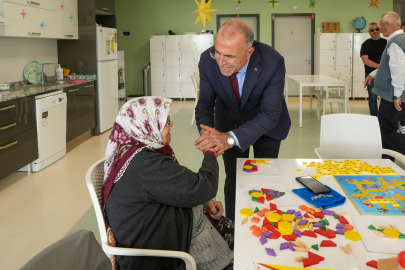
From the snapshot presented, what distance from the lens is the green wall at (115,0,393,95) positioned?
1030cm

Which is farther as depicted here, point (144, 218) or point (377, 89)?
point (377, 89)

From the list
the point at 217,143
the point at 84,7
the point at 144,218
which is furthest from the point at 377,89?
the point at 84,7

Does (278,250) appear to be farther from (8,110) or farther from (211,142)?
(8,110)

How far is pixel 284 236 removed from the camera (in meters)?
1.35

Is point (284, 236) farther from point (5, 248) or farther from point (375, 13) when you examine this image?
point (375, 13)

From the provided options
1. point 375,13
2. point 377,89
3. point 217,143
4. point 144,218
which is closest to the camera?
point 144,218

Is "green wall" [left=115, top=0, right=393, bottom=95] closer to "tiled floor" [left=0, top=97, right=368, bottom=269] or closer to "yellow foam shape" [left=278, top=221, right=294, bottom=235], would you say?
"tiled floor" [left=0, top=97, right=368, bottom=269]

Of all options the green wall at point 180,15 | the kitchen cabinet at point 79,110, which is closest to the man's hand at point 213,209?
the kitchen cabinet at point 79,110

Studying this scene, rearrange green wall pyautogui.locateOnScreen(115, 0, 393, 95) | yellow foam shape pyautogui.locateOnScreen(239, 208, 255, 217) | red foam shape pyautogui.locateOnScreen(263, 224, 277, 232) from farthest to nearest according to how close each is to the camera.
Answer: green wall pyautogui.locateOnScreen(115, 0, 393, 95), yellow foam shape pyautogui.locateOnScreen(239, 208, 255, 217), red foam shape pyautogui.locateOnScreen(263, 224, 277, 232)

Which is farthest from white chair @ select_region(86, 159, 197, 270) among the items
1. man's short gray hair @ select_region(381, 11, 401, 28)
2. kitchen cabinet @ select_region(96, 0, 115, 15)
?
kitchen cabinet @ select_region(96, 0, 115, 15)

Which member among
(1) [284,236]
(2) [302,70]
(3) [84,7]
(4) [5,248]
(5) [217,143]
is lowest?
(4) [5,248]

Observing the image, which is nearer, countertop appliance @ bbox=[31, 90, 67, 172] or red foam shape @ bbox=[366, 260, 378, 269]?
red foam shape @ bbox=[366, 260, 378, 269]

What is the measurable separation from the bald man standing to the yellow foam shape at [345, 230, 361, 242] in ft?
8.66

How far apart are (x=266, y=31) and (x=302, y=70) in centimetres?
141
